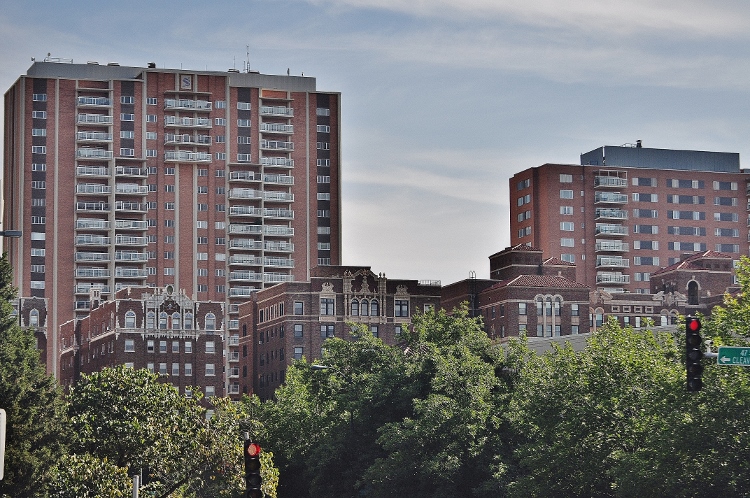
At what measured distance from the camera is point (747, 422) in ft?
210

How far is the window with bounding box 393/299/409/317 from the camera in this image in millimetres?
192750

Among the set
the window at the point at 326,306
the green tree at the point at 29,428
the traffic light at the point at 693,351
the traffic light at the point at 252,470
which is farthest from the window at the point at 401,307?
the traffic light at the point at 252,470

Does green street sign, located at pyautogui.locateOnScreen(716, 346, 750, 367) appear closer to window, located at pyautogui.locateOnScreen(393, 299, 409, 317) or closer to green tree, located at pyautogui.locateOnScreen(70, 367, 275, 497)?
green tree, located at pyautogui.locateOnScreen(70, 367, 275, 497)

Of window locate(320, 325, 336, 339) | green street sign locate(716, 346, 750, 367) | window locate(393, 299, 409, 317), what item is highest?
green street sign locate(716, 346, 750, 367)

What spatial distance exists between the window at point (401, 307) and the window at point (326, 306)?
814 cm

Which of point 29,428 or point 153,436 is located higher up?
point 29,428

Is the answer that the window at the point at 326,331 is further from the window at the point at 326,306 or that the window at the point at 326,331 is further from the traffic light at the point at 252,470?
the traffic light at the point at 252,470

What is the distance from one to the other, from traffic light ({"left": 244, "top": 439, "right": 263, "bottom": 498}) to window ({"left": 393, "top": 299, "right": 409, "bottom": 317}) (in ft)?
504

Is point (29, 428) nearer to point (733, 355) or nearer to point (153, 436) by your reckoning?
point (153, 436)

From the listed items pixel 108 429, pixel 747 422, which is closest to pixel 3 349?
pixel 108 429

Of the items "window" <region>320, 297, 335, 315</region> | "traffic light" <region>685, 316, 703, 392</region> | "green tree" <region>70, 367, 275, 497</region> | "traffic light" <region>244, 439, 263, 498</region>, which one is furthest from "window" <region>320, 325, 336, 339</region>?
"traffic light" <region>244, 439, 263, 498</region>

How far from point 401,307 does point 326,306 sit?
1003 cm

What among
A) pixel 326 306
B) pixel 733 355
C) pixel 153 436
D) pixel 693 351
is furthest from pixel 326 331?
pixel 693 351

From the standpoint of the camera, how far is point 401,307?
193m
